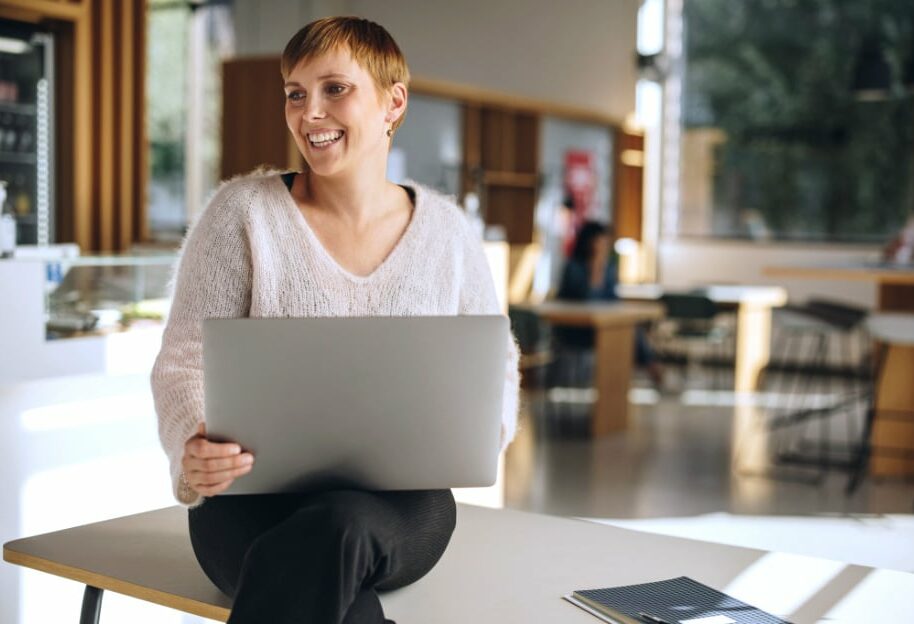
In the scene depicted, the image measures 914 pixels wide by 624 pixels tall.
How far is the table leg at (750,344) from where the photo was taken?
882 cm

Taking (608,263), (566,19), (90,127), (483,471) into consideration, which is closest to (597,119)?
(566,19)

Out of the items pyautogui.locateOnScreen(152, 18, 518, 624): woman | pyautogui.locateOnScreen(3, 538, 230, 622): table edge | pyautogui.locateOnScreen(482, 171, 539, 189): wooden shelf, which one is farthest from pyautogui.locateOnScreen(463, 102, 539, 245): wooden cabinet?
pyautogui.locateOnScreen(3, 538, 230, 622): table edge

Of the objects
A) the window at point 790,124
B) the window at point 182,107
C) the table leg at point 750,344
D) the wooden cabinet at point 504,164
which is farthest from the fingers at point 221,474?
the window at point 790,124

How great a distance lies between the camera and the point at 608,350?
23.6 ft

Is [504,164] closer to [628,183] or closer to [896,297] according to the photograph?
[628,183]

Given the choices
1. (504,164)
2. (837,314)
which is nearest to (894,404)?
(837,314)

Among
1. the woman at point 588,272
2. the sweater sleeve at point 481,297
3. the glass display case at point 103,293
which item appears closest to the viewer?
the sweater sleeve at point 481,297

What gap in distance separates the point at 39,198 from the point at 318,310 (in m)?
4.87

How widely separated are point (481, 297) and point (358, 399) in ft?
1.79

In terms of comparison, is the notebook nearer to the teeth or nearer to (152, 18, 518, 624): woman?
(152, 18, 518, 624): woman

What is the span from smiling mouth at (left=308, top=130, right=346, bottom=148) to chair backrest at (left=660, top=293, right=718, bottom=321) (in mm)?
6940

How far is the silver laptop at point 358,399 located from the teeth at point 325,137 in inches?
15.9

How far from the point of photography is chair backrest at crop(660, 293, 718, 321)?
28.2 ft

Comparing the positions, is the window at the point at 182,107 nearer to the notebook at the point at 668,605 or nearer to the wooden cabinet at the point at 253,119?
the wooden cabinet at the point at 253,119
